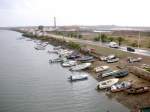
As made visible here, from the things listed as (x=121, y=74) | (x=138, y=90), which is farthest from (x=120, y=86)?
(x=121, y=74)

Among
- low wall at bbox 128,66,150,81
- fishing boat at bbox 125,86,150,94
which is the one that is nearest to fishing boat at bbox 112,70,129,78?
low wall at bbox 128,66,150,81

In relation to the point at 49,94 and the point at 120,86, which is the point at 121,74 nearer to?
the point at 120,86

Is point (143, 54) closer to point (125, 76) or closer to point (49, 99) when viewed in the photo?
point (125, 76)

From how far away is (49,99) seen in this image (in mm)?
39625

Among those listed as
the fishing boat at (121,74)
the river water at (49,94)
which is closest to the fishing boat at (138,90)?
the river water at (49,94)

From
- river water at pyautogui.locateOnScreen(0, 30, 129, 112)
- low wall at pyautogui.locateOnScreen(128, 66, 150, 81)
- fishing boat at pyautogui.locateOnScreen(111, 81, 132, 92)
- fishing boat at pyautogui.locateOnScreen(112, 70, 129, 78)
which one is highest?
low wall at pyautogui.locateOnScreen(128, 66, 150, 81)

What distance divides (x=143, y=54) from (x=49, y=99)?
28181mm

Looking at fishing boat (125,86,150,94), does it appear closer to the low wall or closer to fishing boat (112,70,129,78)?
the low wall

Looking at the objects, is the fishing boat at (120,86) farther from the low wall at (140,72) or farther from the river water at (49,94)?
the low wall at (140,72)

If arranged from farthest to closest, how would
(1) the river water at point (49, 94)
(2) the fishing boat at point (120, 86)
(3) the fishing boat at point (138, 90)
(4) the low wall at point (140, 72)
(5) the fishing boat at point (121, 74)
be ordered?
(5) the fishing boat at point (121, 74) < (4) the low wall at point (140, 72) < (2) the fishing boat at point (120, 86) < (3) the fishing boat at point (138, 90) < (1) the river water at point (49, 94)

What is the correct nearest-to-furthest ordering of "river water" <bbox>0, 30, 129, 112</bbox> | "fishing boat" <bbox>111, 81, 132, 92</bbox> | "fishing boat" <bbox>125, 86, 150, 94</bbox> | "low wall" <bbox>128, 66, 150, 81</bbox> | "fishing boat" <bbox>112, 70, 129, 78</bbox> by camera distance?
"river water" <bbox>0, 30, 129, 112</bbox> < "fishing boat" <bbox>125, 86, 150, 94</bbox> < "fishing boat" <bbox>111, 81, 132, 92</bbox> < "low wall" <bbox>128, 66, 150, 81</bbox> < "fishing boat" <bbox>112, 70, 129, 78</bbox>

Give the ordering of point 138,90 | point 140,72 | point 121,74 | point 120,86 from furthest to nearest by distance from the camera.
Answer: point 121,74 → point 140,72 → point 120,86 → point 138,90

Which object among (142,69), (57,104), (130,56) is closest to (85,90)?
(57,104)

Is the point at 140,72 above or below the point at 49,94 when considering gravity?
above
